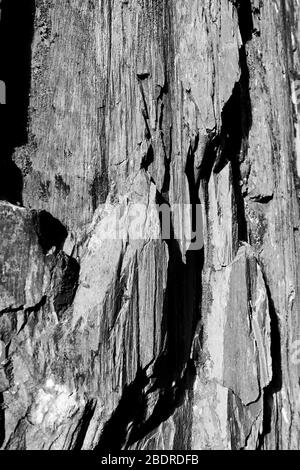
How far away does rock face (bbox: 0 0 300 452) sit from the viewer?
5445mm

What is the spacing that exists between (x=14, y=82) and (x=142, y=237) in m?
2.93

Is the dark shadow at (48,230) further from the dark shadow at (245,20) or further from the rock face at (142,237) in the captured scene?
the dark shadow at (245,20)

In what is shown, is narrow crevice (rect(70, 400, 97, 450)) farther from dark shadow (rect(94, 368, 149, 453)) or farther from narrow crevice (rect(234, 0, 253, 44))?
narrow crevice (rect(234, 0, 253, 44))

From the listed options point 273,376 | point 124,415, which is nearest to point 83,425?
point 124,415

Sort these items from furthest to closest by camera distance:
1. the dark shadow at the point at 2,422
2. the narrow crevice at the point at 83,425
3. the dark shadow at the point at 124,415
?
the dark shadow at the point at 124,415 → the narrow crevice at the point at 83,425 → the dark shadow at the point at 2,422

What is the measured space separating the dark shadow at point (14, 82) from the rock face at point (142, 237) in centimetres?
2

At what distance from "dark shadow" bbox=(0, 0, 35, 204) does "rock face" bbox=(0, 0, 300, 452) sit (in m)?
0.02

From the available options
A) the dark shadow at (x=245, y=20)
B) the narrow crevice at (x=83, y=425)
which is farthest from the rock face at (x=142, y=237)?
the dark shadow at (x=245, y=20)

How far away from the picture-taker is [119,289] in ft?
18.9

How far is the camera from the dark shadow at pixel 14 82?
616 centimetres

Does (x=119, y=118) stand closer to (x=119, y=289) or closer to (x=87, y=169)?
(x=87, y=169)

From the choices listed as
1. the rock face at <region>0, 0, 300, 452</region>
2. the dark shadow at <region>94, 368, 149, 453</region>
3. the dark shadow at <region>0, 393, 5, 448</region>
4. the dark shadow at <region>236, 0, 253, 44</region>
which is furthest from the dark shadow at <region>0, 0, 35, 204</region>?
the dark shadow at <region>236, 0, 253, 44</region>

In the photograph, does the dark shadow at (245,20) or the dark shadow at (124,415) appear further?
the dark shadow at (245,20)

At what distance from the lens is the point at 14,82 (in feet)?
21.2
